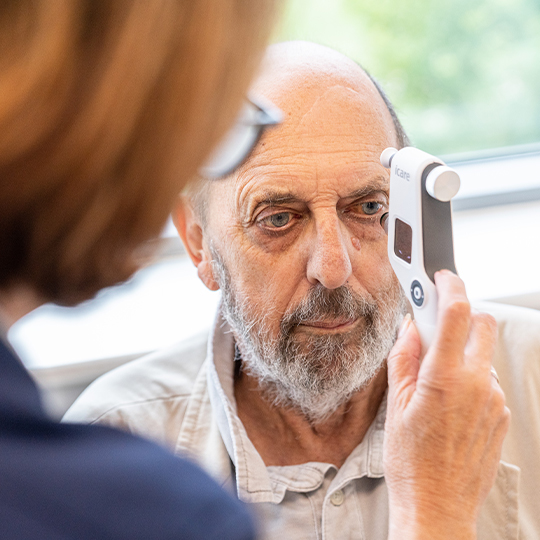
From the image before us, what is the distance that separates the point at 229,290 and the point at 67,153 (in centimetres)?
89

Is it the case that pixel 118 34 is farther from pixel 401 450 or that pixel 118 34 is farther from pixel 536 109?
pixel 536 109

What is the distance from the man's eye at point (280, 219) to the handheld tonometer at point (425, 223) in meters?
0.31

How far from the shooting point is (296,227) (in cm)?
130

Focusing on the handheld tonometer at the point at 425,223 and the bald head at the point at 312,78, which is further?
the bald head at the point at 312,78

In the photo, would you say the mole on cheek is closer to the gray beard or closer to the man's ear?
the gray beard

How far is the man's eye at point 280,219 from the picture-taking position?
4.28 ft

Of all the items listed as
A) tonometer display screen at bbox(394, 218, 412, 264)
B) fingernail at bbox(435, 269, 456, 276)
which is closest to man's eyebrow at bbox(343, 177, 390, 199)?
tonometer display screen at bbox(394, 218, 412, 264)

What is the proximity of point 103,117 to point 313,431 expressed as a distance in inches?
41.1

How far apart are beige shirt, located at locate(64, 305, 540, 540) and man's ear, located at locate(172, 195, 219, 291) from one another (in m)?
0.11

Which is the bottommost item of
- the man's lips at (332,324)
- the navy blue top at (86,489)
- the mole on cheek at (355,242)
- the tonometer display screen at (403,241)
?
the navy blue top at (86,489)

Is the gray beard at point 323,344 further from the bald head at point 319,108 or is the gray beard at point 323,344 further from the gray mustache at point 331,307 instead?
the bald head at point 319,108

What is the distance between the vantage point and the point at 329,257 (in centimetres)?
123

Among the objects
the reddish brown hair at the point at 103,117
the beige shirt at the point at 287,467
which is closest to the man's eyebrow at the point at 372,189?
the beige shirt at the point at 287,467

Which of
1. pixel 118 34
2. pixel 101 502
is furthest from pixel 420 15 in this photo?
pixel 101 502
